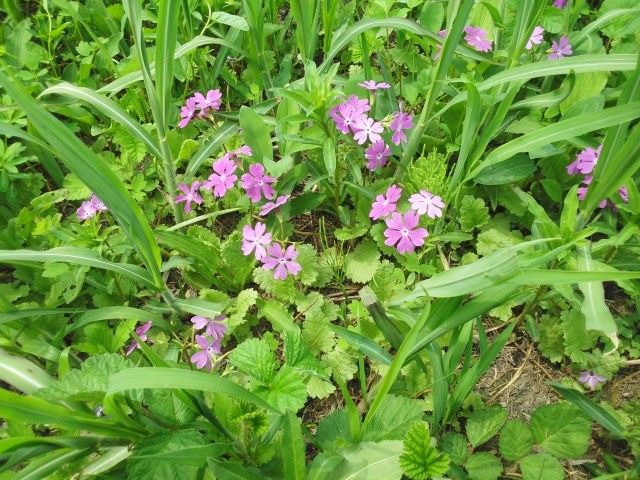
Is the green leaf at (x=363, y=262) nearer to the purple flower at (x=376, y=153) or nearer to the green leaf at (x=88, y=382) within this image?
the purple flower at (x=376, y=153)

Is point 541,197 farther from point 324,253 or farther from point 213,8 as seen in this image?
point 213,8

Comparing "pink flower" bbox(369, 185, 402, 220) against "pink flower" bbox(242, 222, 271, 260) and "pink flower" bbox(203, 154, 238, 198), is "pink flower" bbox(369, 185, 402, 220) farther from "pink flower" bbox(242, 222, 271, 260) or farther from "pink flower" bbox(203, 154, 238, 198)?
"pink flower" bbox(203, 154, 238, 198)

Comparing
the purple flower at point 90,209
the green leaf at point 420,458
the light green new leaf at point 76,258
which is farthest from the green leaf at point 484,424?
the purple flower at point 90,209

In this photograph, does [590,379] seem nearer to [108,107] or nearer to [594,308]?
[594,308]

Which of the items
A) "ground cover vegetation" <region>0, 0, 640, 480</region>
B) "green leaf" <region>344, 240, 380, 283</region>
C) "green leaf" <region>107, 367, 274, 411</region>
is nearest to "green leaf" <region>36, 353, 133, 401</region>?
"ground cover vegetation" <region>0, 0, 640, 480</region>

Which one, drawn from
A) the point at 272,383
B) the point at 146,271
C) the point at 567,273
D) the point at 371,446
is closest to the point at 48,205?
the point at 146,271
